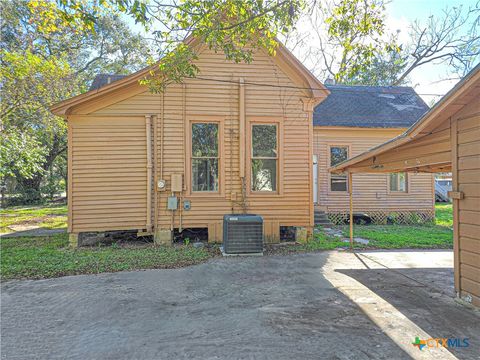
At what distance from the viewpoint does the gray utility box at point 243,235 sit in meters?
6.88

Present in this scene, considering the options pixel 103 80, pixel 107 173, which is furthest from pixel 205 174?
pixel 103 80

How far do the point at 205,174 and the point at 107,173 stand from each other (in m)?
2.45

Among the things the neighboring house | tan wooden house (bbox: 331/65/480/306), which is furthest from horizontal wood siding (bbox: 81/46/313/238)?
the neighboring house

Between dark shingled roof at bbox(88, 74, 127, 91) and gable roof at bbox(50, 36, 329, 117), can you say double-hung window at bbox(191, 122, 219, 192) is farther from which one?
dark shingled roof at bbox(88, 74, 127, 91)

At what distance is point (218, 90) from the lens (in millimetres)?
7938

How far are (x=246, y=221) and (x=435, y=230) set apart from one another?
7414 millimetres

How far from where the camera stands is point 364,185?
477 inches

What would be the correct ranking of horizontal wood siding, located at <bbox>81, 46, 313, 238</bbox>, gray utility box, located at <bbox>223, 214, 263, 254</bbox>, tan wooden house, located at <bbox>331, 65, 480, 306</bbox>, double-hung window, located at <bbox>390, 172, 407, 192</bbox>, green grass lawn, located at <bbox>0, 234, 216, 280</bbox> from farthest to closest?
double-hung window, located at <bbox>390, 172, 407, 192</bbox> → horizontal wood siding, located at <bbox>81, 46, 313, 238</bbox> → gray utility box, located at <bbox>223, 214, 263, 254</bbox> → green grass lawn, located at <bbox>0, 234, 216, 280</bbox> → tan wooden house, located at <bbox>331, 65, 480, 306</bbox>

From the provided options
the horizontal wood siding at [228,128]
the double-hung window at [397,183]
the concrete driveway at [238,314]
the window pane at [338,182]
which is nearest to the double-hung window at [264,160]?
the horizontal wood siding at [228,128]

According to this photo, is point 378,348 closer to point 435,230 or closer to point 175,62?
point 175,62

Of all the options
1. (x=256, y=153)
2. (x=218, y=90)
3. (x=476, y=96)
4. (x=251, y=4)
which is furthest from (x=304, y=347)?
(x=218, y=90)

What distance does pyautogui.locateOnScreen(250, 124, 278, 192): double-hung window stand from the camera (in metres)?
8.09

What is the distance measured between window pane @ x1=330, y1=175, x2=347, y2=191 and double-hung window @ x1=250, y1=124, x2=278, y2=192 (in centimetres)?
490

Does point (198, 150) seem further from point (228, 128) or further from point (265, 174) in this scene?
point (265, 174)
